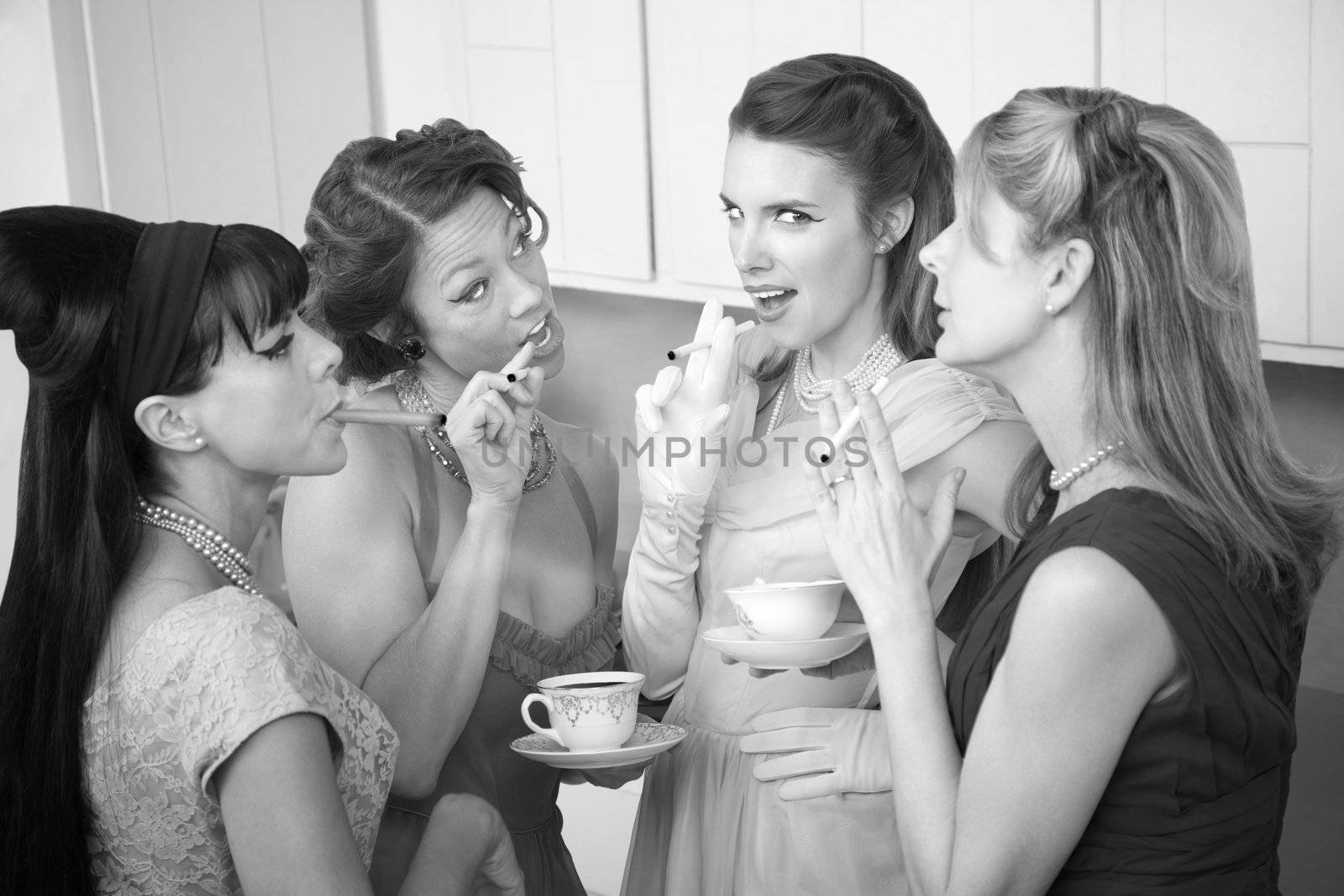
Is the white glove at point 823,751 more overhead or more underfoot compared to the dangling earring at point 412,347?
more underfoot

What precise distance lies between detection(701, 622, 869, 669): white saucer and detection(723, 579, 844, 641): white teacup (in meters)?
0.01

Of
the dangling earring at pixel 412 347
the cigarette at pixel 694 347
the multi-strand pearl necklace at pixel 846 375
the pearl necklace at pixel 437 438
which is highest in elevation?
the cigarette at pixel 694 347

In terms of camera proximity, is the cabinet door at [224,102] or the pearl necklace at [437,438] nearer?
the pearl necklace at [437,438]

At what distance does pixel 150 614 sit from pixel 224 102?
1903 mm

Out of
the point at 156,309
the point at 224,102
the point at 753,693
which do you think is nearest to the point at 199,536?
the point at 156,309

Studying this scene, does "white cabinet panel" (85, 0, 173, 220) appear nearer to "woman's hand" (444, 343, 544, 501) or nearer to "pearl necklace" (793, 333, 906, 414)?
"woman's hand" (444, 343, 544, 501)

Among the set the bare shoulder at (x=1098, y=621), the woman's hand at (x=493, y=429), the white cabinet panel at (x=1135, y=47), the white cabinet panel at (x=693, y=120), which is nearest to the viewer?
the bare shoulder at (x=1098, y=621)

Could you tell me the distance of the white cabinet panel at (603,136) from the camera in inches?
90.6

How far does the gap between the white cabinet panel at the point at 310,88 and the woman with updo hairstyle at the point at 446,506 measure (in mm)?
1432

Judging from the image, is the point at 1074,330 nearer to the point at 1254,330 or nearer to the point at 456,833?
the point at 1254,330

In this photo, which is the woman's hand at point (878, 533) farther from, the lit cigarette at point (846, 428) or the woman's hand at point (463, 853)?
the woman's hand at point (463, 853)

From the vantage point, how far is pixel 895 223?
1351 millimetres

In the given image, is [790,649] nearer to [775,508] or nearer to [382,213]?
[775,508]

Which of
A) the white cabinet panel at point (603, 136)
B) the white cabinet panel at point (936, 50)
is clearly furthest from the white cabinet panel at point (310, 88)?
the white cabinet panel at point (936, 50)
